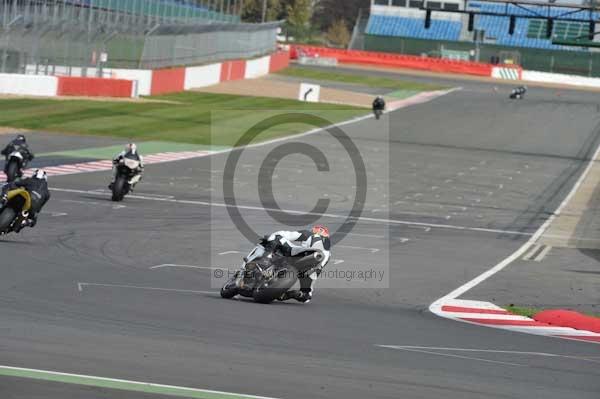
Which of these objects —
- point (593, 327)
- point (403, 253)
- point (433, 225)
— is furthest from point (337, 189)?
point (593, 327)

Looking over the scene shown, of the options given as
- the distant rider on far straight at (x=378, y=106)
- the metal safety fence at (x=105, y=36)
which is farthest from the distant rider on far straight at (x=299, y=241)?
the distant rider on far straight at (x=378, y=106)

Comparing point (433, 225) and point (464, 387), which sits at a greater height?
point (464, 387)

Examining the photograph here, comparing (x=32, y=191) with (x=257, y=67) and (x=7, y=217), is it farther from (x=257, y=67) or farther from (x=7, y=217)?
(x=257, y=67)

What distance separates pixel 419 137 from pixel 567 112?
22831 mm

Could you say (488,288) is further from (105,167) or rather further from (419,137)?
(419,137)

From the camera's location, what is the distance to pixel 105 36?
205 feet

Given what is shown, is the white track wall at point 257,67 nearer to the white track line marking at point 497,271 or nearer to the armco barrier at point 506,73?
the armco barrier at point 506,73

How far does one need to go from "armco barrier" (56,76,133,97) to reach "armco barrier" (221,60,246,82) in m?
22.3

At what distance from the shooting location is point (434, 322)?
1573cm

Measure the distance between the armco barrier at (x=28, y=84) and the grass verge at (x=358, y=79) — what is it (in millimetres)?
41569

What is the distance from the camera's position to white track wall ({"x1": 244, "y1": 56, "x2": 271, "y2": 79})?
91.8m

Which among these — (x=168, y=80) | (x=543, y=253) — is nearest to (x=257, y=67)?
(x=168, y=80)

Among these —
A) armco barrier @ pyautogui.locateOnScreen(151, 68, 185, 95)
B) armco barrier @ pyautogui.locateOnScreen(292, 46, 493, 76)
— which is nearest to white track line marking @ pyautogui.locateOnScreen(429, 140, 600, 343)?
armco barrier @ pyautogui.locateOnScreen(151, 68, 185, 95)

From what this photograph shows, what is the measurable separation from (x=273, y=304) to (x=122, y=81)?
47194 millimetres
